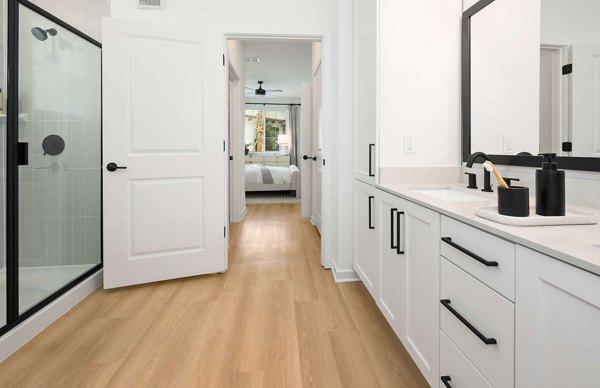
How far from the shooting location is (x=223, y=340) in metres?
2.02

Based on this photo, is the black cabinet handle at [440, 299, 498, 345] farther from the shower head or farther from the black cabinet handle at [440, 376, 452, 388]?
the shower head

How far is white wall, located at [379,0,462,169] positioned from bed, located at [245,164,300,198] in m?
5.80

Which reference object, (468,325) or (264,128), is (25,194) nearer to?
(468,325)

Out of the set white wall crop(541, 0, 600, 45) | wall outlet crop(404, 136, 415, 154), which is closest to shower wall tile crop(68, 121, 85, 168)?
wall outlet crop(404, 136, 415, 154)

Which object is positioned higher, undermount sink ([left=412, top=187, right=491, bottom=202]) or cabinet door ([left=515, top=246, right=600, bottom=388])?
undermount sink ([left=412, top=187, right=491, bottom=202])

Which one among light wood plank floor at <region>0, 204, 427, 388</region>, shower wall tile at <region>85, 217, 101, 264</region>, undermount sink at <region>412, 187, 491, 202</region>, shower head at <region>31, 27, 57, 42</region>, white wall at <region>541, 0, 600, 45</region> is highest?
shower head at <region>31, 27, 57, 42</region>

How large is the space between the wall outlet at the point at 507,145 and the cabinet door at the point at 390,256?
61cm

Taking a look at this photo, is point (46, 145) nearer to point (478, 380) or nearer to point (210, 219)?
point (210, 219)

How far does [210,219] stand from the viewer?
3074 millimetres

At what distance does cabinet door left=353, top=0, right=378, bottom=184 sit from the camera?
2.28 metres

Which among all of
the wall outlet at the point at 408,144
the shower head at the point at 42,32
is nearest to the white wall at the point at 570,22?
the wall outlet at the point at 408,144

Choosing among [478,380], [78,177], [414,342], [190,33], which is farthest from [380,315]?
[190,33]

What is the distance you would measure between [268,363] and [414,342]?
2.25 feet

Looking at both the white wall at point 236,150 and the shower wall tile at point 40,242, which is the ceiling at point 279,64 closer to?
the white wall at point 236,150
